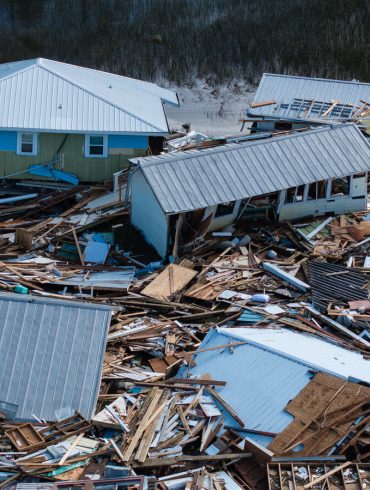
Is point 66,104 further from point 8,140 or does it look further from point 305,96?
point 305,96

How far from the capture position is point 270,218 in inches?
1034

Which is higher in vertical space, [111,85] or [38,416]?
[111,85]

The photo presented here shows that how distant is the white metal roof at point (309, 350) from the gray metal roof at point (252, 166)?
5940 mm

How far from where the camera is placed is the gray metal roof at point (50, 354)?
16.2 metres

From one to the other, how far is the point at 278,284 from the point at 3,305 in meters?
8.09

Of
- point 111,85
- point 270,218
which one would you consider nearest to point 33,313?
point 270,218

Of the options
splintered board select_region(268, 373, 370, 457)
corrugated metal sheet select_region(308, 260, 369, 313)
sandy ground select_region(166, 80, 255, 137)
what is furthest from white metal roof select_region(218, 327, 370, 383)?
sandy ground select_region(166, 80, 255, 137)

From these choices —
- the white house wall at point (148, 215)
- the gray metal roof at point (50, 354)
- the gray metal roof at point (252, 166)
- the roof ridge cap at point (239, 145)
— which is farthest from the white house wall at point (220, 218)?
the gray metal roof at point (50, 354)

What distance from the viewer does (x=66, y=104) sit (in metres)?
31.0

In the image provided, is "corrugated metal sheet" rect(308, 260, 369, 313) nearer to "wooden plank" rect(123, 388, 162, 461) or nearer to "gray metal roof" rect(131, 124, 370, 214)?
"gray metal roof" rect(131, 124, 370, 214)

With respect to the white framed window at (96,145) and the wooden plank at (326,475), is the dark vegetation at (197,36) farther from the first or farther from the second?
the wooden plank at (326,475)

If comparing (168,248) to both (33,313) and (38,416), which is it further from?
(38,416)

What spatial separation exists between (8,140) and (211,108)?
1507 centimetres

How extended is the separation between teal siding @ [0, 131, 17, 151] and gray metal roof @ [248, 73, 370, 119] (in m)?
9.70
